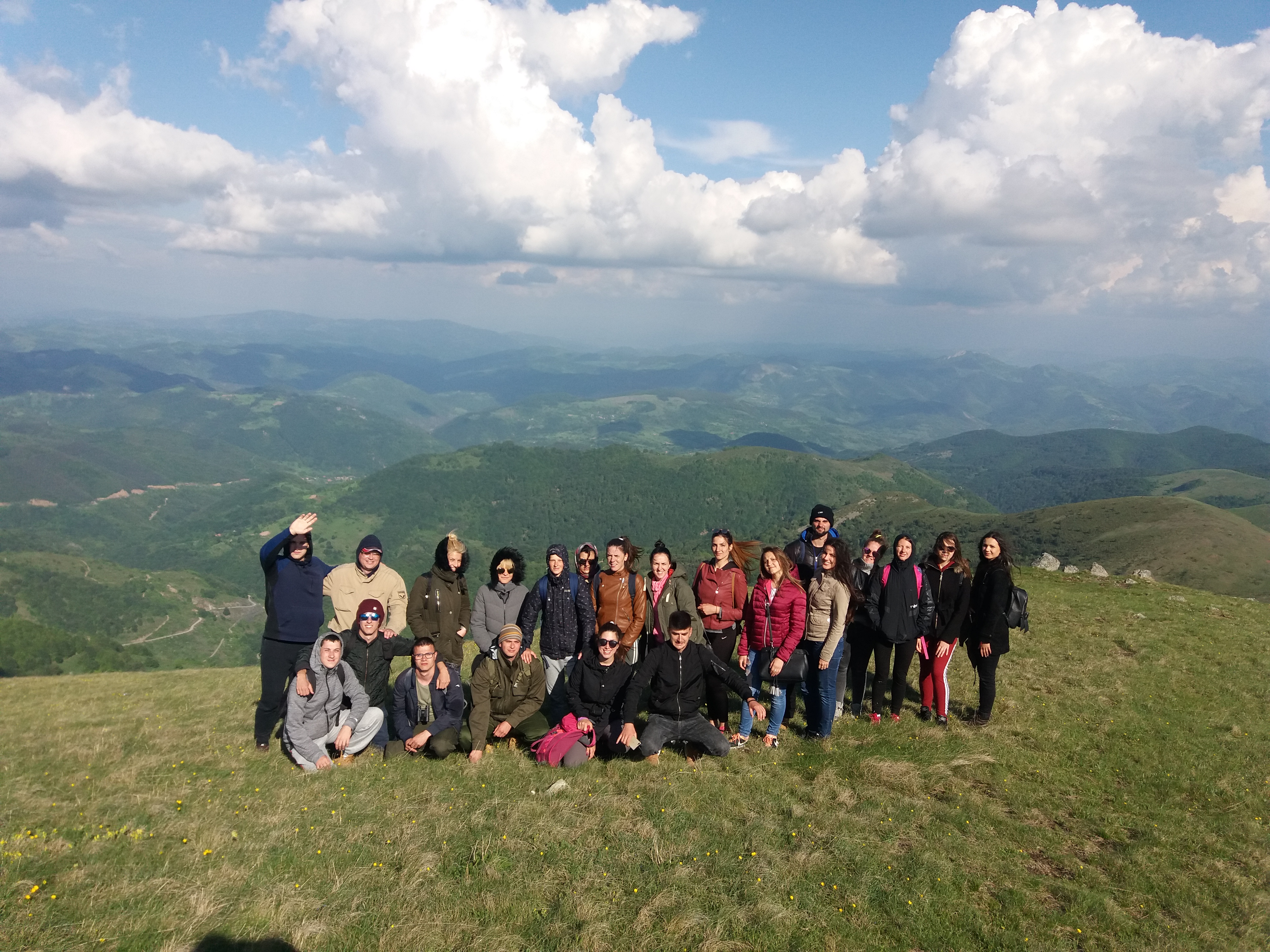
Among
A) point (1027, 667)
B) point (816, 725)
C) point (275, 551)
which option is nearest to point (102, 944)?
point (275, 551)

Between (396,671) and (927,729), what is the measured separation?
1472 centimetres

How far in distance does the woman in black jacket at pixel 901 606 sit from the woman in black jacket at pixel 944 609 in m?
0.17

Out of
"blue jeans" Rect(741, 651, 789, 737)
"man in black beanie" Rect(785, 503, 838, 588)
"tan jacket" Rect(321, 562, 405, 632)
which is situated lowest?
"blue jeans" Rect(741, 651, 789, 737)

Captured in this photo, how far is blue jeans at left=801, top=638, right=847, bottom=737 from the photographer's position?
11.4 m

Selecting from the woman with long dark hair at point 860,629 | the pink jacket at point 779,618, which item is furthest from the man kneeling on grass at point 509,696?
the woman with long dark hair at point 860,629

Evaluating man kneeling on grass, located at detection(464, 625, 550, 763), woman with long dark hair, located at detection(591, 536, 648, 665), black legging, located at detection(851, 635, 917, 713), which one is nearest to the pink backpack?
man kneeling on grass, located at detection(464, 625, 550, 763)

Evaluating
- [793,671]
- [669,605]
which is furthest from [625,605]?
[793,671]

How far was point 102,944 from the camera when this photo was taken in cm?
584

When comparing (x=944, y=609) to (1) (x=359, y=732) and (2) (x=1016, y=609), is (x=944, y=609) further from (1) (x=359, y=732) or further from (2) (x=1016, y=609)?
(1) (x=359, y=732)

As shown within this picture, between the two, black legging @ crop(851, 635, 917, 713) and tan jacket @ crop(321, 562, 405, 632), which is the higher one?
tan jacket @ crop(321, 562, 405, 632)

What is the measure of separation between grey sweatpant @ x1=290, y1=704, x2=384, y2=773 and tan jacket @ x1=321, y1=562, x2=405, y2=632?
1.46m

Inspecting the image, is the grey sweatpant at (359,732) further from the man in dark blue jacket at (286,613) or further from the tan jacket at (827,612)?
the tan jacket at (827,612)

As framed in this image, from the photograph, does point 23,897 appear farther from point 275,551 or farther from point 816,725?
point 816,725

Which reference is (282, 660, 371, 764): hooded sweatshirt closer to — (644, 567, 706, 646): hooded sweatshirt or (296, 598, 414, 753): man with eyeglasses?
(296, 598, 414, 753): man with eyeglasses
